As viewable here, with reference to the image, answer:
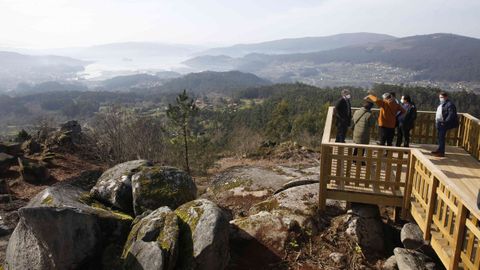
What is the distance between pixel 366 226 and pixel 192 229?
11.7 ft

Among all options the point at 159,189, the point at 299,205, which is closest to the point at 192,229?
the point at 159,189

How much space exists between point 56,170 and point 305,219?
11389 mm

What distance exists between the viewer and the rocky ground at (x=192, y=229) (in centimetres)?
566

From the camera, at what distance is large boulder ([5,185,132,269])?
5.48 metres

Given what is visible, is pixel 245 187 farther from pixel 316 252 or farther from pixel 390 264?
pixel 390 264

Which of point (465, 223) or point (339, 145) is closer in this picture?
point (465, 223)

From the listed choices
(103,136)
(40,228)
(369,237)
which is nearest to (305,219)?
(369,237)

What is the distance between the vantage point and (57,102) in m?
156

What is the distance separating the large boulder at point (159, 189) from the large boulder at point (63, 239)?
977mm

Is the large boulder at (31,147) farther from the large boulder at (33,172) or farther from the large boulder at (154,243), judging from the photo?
the large boulder at (154,243)

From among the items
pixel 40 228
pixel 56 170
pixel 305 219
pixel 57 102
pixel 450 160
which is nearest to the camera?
pixel 40 228

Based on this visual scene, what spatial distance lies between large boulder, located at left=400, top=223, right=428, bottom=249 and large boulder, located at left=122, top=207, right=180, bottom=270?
427 centimetres

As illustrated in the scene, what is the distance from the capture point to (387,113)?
8641mm

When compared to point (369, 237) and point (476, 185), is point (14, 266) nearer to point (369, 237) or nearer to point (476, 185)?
point (369, 237)
